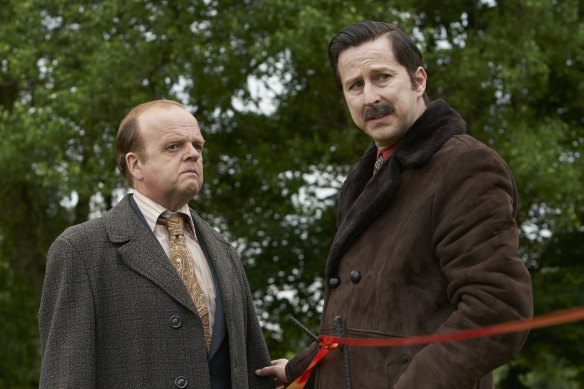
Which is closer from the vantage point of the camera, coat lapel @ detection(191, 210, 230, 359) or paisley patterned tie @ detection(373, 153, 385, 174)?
paisley patterned tie @ detection(373, 153, 385, 174)

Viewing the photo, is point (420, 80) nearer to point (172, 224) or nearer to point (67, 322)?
point (172, 224)

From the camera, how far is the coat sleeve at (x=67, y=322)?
8.73 feet

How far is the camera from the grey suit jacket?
271cm

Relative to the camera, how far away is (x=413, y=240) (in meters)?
2.36

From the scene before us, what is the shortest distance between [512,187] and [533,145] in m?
8.21

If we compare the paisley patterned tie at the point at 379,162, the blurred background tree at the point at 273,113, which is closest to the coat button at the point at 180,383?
the paisley patterned tie at the point at 379,162

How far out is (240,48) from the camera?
1091 cm

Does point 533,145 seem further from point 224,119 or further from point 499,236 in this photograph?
point 499,236

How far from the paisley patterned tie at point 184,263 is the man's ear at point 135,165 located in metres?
0.19

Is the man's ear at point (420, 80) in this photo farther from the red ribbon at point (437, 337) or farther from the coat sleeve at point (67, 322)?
the coat sleeve at point (67, 322)

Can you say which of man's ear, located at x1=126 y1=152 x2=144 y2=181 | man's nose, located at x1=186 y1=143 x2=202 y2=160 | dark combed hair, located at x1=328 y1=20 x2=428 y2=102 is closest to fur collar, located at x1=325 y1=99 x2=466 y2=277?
dark combed hair, located at x1=328 y1=20 x2=428 y2=102

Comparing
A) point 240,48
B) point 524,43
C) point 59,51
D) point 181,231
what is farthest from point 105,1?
point 181,231

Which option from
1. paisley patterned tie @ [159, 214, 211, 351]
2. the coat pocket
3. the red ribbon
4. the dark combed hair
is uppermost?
the dark combed hair

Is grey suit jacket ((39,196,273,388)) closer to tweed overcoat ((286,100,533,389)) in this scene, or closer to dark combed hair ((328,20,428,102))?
tweed overcoat ((286,100,533,389))
